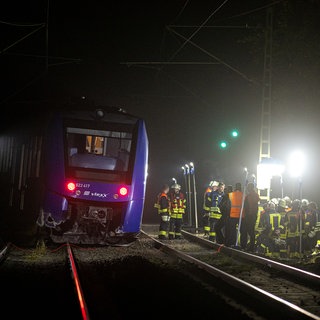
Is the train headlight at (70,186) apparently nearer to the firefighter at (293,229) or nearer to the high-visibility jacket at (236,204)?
the high-visibility jacket at (236,204)

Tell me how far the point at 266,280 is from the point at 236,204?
192 inches

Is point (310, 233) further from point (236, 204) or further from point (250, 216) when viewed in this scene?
point (236, 204)

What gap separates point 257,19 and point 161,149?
46.6 feet

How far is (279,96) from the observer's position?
68.9ft

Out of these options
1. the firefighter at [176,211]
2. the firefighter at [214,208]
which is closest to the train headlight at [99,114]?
the firefighter at [214,208]

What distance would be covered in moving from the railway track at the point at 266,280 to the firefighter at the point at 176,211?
2.68 metres

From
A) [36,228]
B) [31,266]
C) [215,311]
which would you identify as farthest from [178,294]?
[36,228]

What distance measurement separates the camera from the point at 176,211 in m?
16.7

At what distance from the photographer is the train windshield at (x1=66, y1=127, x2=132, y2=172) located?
11977 mm

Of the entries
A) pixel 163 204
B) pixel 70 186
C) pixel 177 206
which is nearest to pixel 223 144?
pixel 177 206

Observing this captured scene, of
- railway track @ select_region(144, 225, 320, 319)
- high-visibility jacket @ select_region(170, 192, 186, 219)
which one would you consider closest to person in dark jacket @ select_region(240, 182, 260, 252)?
railway track @ select_region(144, 225, 320, 319)

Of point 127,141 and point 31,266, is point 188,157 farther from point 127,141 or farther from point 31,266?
point 31,266

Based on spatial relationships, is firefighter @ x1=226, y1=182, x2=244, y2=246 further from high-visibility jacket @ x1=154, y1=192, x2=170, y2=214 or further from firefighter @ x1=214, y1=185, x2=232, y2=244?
high-visibility jacket @ x1=154, y1=192, x2=170, y2=214

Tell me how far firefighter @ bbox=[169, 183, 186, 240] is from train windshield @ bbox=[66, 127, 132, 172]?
15.2 feet
